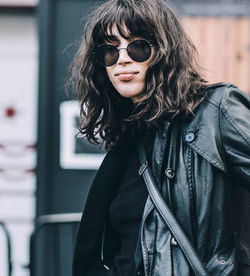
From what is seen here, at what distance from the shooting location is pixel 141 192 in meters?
1.83

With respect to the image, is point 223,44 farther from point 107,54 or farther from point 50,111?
point 107,54

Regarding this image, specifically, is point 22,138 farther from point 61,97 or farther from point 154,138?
point 154,138

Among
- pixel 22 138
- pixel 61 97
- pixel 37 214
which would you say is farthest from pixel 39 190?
pixel 22 138

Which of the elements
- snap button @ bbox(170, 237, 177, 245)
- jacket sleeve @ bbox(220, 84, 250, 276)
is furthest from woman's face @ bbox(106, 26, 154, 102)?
snap button @ bbox(170, 237, 177, 245)

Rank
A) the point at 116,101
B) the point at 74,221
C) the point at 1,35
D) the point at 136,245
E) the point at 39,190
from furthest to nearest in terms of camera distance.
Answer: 1. the point at 1,35
2. the point at 39,190
3. the point at 74,221
4. the point at 116,101
5. the point at 136,245

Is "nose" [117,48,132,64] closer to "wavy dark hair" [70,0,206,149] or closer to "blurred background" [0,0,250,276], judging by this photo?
"wavy dark hair" [70,0,206,149]

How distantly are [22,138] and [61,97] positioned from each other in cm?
187

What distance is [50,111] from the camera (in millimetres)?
3844

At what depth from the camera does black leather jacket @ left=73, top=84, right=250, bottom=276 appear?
160 centimetres

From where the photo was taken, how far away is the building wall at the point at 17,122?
548 centimetres

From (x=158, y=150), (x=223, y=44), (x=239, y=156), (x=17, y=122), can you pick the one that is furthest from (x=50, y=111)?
(x=239, y=156)

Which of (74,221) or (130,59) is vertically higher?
(130,59)

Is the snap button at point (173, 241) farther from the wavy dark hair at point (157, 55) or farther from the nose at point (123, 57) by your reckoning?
the nose at point (123, 57)

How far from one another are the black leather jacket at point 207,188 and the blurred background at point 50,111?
125cm
